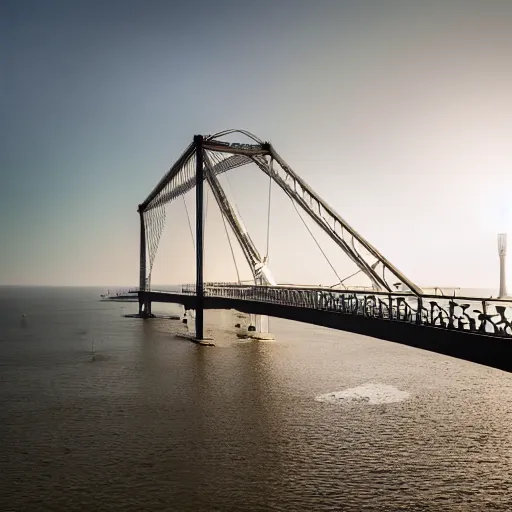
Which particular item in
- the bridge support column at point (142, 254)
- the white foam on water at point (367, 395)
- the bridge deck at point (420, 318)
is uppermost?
the bridge support column at point (142, 254)

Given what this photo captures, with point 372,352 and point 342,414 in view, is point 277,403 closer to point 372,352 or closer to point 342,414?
point 342,414

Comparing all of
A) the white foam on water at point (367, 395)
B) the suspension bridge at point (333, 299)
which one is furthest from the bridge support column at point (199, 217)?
the white foam on water at point (367, 395)

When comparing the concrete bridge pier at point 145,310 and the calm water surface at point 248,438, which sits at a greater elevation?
the concrete bridge pier at point 145,310

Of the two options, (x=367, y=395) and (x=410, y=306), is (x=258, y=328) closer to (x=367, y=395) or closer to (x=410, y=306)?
(x=367, y=395)

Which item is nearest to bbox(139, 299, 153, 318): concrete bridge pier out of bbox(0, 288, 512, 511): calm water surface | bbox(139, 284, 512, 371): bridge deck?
bbox(0, 288, 512, 511): calm water surface

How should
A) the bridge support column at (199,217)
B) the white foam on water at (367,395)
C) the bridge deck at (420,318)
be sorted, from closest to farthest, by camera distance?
the bridge deck at (420,318) → the white foam on water at (367,395) → the bridge support column at (199,217)

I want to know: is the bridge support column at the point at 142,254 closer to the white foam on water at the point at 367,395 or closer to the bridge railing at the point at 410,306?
the bridge railing at the point at 410,306

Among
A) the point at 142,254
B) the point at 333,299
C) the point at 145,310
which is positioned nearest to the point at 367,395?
the point at 333,299

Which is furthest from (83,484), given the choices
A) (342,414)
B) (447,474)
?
(342,414)
